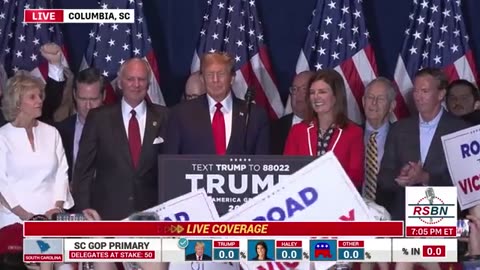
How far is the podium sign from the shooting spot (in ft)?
24.9

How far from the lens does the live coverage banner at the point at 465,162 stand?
27.1 feet

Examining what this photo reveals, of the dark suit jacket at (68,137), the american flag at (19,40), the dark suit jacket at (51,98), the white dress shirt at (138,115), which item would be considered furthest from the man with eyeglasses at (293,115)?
the american flag at (19,40)

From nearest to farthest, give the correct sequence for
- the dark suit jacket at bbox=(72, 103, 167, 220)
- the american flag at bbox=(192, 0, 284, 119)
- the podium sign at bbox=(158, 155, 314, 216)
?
the podium sign at bbox=(158, 155, 314, 216) < the dark suit jacket at bbox=(72, 103, 167, 220) < the american flag at bbox=(192, 0, 284, 119)

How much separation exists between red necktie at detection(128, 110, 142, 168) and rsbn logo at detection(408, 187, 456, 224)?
67.1 inches

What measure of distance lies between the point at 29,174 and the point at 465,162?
2540 mm

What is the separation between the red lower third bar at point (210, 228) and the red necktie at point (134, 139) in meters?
0.80

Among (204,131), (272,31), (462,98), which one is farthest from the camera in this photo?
(272,31)

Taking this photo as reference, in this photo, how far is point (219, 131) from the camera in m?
8.17

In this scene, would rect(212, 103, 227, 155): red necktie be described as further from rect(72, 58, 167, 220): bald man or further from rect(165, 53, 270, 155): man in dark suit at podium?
rect(72, 58, 167, 220): bald man

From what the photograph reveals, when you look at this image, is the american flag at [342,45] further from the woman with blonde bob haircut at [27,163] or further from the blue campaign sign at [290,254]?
the blue campaign sign at [290,254]

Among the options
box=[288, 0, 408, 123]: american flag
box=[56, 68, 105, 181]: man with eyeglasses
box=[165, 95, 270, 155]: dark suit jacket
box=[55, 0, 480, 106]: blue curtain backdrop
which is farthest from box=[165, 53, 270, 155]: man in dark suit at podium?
box=[55, 0, 480, 106]: blue curtain backdrop

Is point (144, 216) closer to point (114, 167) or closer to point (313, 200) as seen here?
point (114, 167)

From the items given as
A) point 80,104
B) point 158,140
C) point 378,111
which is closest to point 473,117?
point 378,111

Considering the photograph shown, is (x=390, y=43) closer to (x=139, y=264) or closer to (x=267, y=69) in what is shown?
(x=267, y=69)
